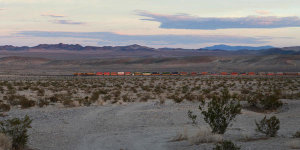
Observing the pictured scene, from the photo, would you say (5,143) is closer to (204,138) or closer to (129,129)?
(204,138)

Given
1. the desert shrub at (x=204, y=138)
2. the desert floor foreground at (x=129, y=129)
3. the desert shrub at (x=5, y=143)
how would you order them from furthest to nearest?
the desert floor foreground at (x=129, y=129) → the desert shrub at (x=204, y=138) → the desert shrub at (x=5, y=143)

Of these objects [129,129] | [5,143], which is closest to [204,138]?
[129,129]

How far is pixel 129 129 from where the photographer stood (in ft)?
46.3

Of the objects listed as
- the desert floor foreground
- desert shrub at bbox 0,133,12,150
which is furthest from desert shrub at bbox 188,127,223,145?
desert shrub at bbox 0,133,12,150

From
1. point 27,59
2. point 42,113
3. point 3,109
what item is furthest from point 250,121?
point 27,59

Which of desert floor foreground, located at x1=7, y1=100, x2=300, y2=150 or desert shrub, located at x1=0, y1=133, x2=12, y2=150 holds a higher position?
desert shrub, located at x1=0, y1=133, x2=12, y2=150

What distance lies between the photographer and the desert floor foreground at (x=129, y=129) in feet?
34.2

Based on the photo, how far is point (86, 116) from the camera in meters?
17.2

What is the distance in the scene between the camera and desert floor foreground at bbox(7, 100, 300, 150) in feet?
34.2

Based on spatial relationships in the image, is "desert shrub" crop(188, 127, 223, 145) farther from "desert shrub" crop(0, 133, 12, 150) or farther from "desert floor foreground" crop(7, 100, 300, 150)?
"desert shrub" crop(0, 133, 12, 150)

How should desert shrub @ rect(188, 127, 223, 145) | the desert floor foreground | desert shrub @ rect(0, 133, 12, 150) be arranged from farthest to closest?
the desert floor foreground → desert shrub @ rect(188, 127, 223, 145) → desert shrub @ rect(0, 133, 12, 150)

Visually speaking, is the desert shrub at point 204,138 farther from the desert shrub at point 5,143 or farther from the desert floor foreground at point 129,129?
the desert shrub at point 5,143

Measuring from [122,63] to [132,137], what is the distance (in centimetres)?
12654

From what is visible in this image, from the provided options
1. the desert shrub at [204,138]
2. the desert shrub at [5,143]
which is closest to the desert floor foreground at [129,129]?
the desert shrub at [204,138]
